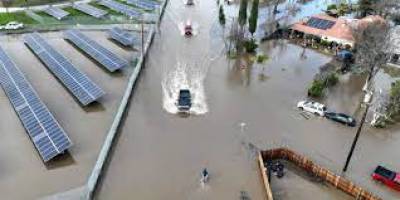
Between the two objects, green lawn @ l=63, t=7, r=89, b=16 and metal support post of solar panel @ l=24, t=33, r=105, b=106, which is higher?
green lawn @ l=63, t=7, r=89, b=16

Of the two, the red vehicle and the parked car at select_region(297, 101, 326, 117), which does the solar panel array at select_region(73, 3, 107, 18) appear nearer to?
the parked car at select_region(297, 101, 326, 117)

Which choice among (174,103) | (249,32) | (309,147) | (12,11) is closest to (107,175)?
(174,103)

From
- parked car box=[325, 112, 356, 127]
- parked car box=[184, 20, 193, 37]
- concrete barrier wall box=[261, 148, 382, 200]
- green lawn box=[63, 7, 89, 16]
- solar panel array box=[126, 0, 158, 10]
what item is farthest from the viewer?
solar panel array box=[126, 0, 158, 10]

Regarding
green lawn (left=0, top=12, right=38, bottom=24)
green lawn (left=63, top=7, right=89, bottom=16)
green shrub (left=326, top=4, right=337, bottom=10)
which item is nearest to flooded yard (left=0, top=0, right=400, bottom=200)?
green lawn (left=0, top=12, right=38, bottom=24)

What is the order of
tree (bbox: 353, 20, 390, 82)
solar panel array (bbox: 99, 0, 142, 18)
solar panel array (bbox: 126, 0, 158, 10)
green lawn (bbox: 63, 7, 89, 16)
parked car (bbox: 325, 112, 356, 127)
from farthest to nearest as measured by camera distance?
solar panel array (bbox: 126, 0, 158, 10), solar panel array (bbox: 99, 0, 142, 18), green lawn (bbox: 63, 7, 89, 16), tree (bbox: 353, 20, 390, 82), parked car (bbox: 325, 112, 356, 127)

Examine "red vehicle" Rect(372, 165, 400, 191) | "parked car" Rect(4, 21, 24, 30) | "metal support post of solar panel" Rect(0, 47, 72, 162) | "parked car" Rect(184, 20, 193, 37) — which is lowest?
"red vehicle" Rect(372, 165, 400, 191)
